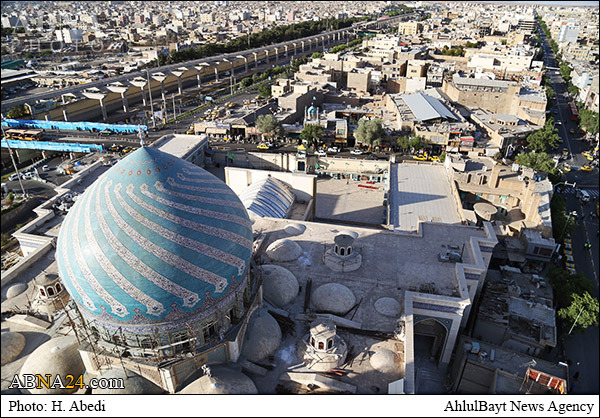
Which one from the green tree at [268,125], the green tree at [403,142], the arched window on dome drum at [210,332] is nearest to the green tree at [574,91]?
the green tree at [403,142]

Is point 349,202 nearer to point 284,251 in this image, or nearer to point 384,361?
point 284,251

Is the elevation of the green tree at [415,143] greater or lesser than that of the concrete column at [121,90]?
lesser

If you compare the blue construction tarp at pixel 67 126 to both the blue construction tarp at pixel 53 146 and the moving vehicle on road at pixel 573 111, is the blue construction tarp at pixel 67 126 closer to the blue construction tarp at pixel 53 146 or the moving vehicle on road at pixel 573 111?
the blue construction tarp at pixel 53 146

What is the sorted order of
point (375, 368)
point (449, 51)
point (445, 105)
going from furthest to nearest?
point (449, 51), point (445, 105), point (375, 368)

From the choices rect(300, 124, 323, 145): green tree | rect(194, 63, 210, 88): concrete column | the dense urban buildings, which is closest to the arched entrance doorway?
the dense urban buildings

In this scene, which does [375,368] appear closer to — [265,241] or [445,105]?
[265,241]

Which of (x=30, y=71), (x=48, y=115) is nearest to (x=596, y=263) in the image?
(x=48, y=115)

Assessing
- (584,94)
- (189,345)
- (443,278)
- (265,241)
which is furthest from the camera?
(584,94)
